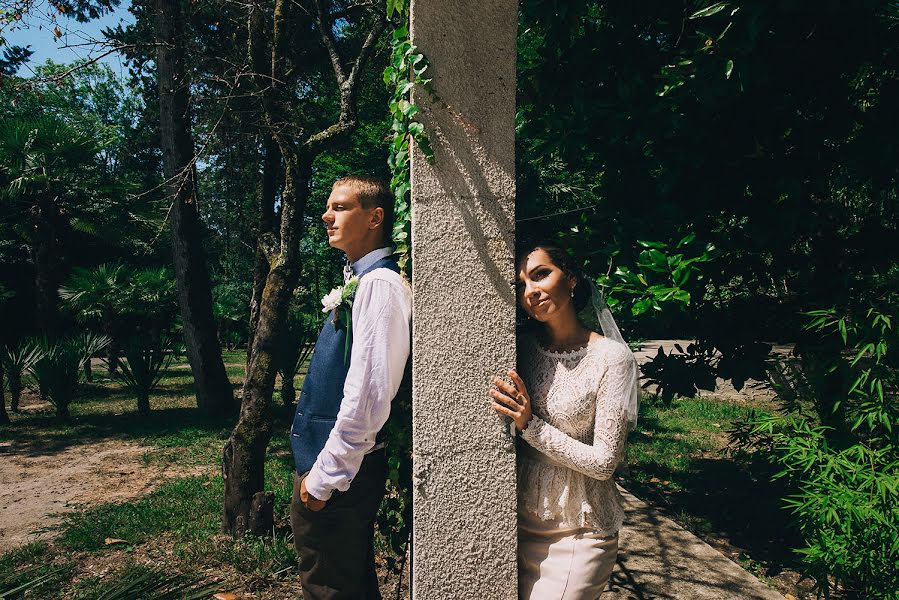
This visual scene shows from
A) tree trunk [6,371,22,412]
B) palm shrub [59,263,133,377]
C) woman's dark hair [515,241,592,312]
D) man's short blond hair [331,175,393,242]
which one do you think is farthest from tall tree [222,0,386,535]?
palm shrub [59,263,133,377]

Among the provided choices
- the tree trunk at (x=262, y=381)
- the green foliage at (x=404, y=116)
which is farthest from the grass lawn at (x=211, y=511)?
the green foliage at (x=404, y=116)

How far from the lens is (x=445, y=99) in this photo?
6.96 ft

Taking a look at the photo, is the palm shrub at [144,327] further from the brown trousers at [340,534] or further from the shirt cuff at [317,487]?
the shirt cuff at [317,487]

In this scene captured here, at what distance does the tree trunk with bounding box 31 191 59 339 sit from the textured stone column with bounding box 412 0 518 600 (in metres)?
11.2

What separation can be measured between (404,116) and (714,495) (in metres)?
5.16

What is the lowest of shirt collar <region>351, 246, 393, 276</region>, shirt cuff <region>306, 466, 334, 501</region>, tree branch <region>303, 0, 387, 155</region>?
shirt cuff <region>306, 466, 334, 501</region>

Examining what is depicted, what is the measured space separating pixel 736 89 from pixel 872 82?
1.46 metres

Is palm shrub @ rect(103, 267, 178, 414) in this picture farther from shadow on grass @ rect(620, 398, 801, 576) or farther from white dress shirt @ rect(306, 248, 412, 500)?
white dress shirt @ rect(306, 248, 412, 500)

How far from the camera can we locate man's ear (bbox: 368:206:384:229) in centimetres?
244

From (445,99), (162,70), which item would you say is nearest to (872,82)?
(445,99)

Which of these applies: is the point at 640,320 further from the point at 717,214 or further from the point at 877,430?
the point at 877,430

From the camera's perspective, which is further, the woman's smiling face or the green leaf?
the green leaf

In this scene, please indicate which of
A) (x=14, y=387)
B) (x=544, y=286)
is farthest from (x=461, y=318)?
(x=14, y=387)

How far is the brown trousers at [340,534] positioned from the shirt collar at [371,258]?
78 centimetres
